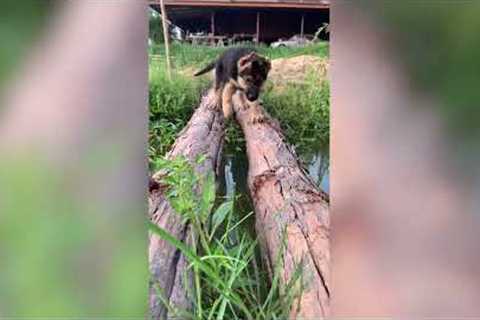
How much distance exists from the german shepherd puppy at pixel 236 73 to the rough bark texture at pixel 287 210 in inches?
0.9

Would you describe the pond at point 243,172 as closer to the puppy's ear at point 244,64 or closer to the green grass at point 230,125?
the green grass at point 230,125

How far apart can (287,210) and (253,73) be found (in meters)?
0.27

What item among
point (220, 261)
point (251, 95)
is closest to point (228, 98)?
point (251, 95)

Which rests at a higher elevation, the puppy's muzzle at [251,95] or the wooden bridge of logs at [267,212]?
the puppy's muzzle at [251,95]

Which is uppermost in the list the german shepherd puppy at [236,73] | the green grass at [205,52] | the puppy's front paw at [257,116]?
the green grass at [205,52]

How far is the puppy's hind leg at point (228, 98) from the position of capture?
1292mm

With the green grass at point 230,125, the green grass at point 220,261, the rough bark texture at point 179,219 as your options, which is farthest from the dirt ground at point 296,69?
the green grass at point 220,261

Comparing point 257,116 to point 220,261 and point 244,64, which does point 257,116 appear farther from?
point 220,261

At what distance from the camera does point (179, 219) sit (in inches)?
47.6

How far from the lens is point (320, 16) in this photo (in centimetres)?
123
